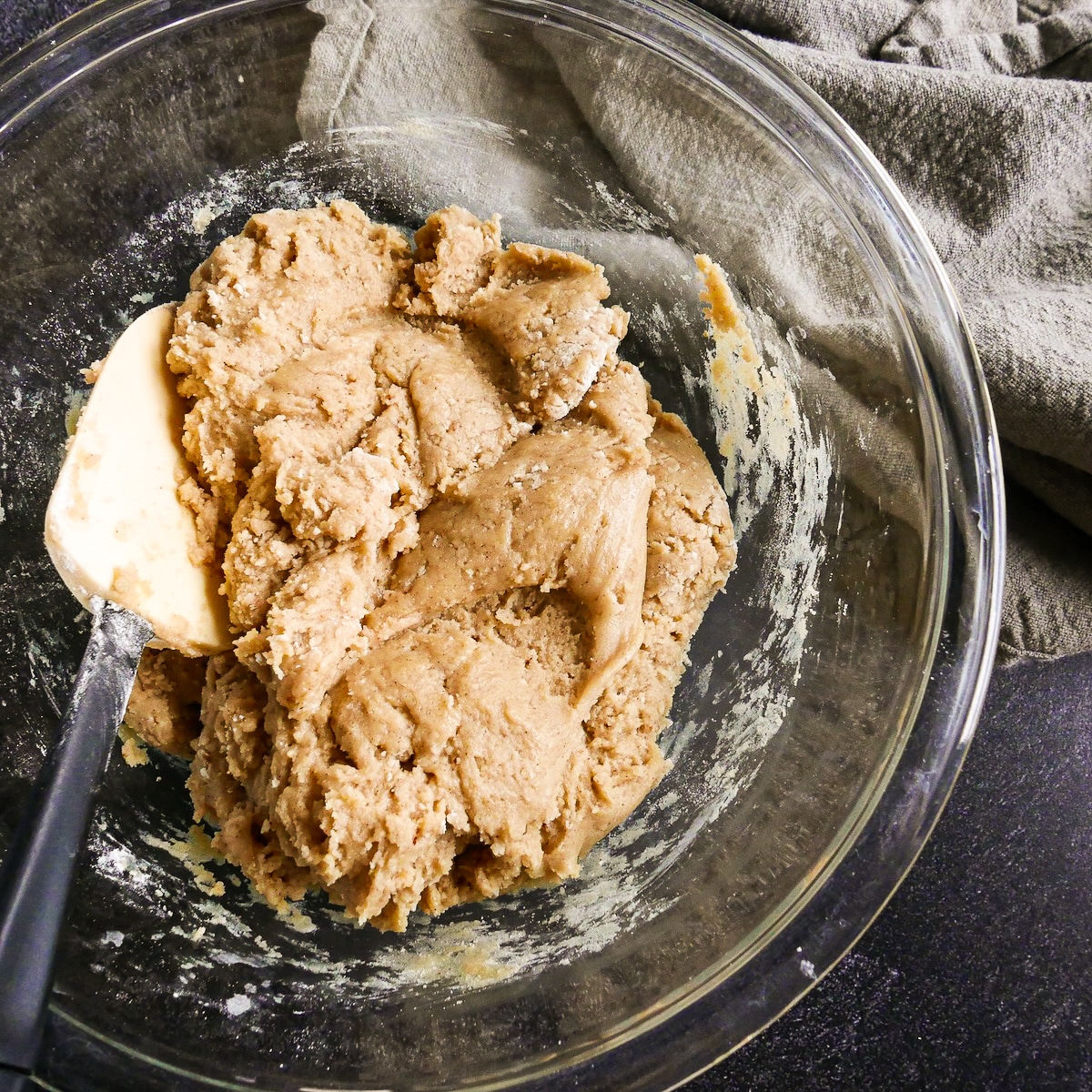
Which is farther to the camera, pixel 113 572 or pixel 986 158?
pixel 986 158

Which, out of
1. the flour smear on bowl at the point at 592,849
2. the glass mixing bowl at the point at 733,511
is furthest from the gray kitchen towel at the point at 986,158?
the flour smear on bowl at the point at 592,849

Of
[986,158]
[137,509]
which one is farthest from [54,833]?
[986,158]

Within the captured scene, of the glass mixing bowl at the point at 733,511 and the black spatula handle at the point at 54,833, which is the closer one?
the black spatula handle at the point at 54,833

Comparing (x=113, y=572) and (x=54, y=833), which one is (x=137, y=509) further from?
(x=54, y=833)

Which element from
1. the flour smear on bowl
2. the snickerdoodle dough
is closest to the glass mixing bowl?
the flour smear on bowl

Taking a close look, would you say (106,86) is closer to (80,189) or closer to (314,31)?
(80,189)

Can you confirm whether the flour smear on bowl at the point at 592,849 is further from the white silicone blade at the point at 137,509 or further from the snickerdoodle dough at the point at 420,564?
the white silicone blade at the point at 137,509

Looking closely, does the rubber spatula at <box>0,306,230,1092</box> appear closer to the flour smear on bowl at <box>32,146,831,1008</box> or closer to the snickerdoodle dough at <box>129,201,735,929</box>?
the snickerdoodle dough at <box>129,201,735,929</box>
